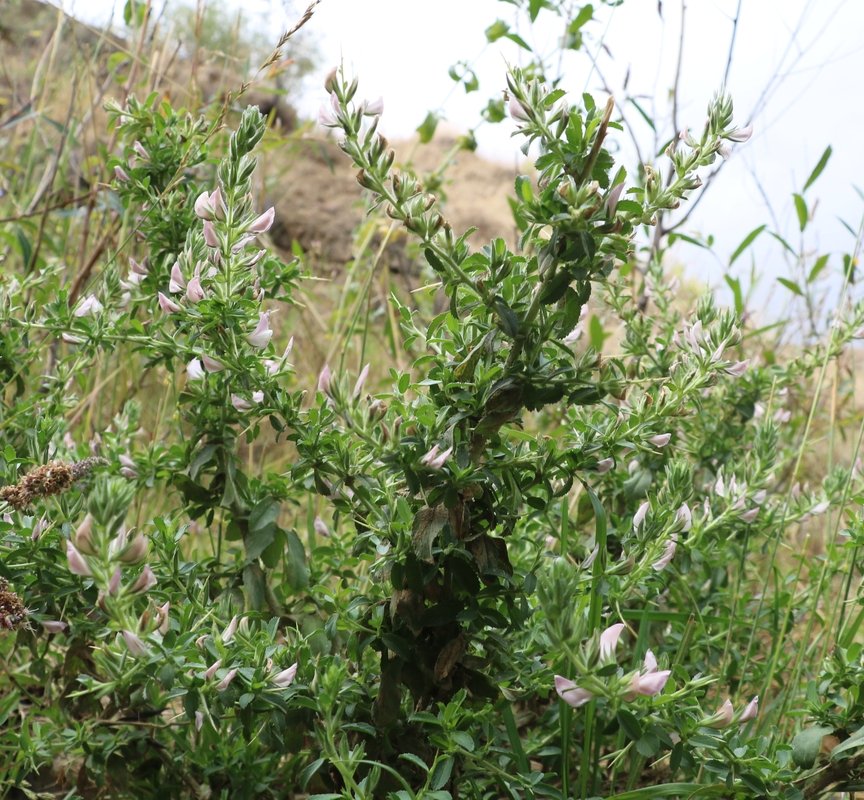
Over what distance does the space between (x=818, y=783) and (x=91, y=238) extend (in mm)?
2513

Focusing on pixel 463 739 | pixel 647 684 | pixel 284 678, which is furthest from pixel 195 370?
pixel 647 684

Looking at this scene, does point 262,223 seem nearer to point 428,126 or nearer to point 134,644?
point 134,644

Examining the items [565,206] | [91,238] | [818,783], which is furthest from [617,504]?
[91,238]

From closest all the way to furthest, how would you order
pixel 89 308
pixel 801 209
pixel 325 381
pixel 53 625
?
pixel 325 381
pixel 53 625
pixel 89 308
pixel 801 209

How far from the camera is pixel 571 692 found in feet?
2.68

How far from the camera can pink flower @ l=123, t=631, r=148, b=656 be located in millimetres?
843

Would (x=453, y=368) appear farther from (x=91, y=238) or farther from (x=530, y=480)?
(x=91, y=238)

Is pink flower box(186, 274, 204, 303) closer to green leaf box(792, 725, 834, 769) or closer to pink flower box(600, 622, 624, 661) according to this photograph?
pink flower box(600, 622, 624, 661)

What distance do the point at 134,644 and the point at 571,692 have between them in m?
0.41

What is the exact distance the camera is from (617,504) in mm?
1624

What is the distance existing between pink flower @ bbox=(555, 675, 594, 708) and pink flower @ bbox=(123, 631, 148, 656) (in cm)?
39

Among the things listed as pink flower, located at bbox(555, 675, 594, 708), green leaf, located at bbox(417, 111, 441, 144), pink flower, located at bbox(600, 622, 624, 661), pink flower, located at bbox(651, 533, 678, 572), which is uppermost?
green leaf, located at bbox(417, 111, 441, 144)

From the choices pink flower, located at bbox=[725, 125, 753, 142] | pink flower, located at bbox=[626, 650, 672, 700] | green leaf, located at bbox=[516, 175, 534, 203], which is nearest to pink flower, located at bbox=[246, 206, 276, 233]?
green leaf, located at bbox=[516, 175, 534, 203]

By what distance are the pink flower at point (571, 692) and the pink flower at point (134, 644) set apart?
1.28 ft
